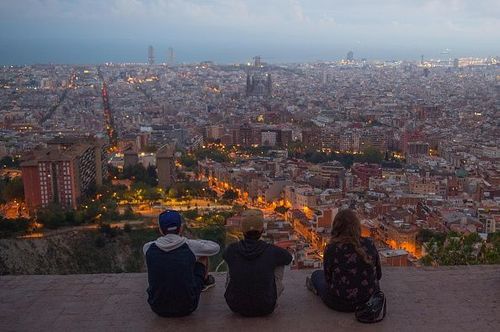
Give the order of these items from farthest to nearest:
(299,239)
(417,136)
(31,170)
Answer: (417,136) < (31,170) < (299,239)

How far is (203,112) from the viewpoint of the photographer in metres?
34.7

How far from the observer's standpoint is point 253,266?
1907mm

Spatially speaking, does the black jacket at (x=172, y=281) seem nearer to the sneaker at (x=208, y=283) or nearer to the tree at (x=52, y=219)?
the sneaker at (x=208, y=283)

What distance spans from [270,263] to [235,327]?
22 cm

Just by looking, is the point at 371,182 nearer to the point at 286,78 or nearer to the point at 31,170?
the point at 31,170

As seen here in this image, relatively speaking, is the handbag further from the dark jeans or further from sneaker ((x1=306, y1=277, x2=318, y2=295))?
sneaker ((x1=306, y1=277, x2=318, y2=295))

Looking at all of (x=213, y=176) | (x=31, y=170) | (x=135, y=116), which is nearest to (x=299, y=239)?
(x=31, y=170)

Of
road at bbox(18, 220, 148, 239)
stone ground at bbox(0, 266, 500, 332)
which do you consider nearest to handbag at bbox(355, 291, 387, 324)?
stone ground at bbox(0, 266, 500, 332)

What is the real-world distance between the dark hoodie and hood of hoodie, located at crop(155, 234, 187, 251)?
0.15 metres

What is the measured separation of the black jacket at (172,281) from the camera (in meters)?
1.91

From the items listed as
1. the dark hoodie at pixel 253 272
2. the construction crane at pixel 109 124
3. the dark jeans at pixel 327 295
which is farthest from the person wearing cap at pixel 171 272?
the construction crane at pixel 109 124

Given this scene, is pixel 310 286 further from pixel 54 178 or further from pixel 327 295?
pixel 54 178

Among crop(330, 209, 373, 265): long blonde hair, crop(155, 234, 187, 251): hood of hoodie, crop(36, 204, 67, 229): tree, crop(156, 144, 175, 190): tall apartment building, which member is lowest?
crop(156, 144, 175, 190): tall apartment building

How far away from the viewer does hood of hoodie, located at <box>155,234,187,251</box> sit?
6.30 feet
